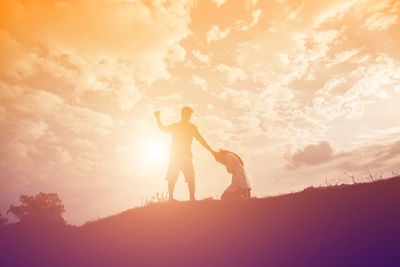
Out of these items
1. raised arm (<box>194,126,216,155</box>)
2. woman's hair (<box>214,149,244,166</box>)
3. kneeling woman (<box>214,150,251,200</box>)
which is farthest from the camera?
woman's hair (<box>214,149,244,166</box>)

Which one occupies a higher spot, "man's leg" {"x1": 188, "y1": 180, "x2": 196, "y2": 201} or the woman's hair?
the woman's hair

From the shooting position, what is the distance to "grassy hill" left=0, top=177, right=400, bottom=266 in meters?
5.23

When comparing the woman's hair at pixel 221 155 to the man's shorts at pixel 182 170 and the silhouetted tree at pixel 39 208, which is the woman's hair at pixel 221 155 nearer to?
the man's shorts at pixel 182 170

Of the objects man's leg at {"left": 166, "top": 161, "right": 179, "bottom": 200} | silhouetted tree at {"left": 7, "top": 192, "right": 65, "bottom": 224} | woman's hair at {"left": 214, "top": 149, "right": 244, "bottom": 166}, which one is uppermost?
silhouetted tree at {"left": 7, "top": 192, "right": 65, "bottom": 224}

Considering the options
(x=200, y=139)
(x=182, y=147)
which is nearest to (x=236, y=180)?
(x=200, y=139)

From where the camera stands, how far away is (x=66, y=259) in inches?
289

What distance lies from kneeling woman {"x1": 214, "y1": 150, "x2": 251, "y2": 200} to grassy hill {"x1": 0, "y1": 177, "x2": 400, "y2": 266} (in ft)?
4.87

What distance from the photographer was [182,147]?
9.62m

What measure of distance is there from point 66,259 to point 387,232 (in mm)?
7607

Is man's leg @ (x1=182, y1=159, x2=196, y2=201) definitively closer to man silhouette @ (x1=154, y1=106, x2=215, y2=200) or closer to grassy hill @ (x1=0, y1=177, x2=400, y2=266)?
man silhouette @ (x1=154, y1=106, x2=215, y2=200)

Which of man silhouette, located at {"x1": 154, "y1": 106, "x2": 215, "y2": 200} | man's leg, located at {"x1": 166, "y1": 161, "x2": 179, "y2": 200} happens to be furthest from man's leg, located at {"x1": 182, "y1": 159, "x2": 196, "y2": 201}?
man's leg, located at {"x1": 166, "y1": 161, "x2": 179, "y2": 200}

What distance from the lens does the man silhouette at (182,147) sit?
30.8 feet

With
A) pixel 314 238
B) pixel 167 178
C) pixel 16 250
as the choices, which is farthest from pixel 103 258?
pixel 314 238

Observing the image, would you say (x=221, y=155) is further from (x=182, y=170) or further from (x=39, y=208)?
(x=39, y=208)
